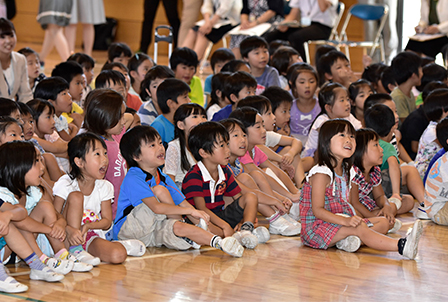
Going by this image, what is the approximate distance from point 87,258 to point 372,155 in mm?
1319

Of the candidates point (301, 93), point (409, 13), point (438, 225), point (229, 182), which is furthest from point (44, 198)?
point (409, 13)

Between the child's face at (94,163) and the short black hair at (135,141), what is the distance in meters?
0.15

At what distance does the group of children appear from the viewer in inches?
85.3

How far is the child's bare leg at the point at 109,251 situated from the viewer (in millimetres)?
2191

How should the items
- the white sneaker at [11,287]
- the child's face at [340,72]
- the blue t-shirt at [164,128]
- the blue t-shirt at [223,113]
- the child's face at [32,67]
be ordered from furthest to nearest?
the child's face at [340,72]
the child's face at [32,67]
the blue t-shirt at [223,113]
the blue t-shirt at [164,128]
the white sneaker at [11,287]

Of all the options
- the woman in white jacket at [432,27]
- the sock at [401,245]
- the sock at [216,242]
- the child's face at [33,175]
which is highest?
the woman in white jacket at [432,27]

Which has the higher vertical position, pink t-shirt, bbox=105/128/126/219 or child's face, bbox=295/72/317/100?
child's face, bbox=295/72/317/100

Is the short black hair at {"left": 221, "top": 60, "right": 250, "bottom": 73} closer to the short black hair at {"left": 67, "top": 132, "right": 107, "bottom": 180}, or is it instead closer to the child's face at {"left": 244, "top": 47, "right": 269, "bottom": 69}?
the child's face at {"left": 244, "top": 47, "right": 269, "bottom": 69}

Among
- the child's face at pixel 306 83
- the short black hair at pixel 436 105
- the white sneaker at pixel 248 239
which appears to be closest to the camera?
the white sneaker at pixel 248 239

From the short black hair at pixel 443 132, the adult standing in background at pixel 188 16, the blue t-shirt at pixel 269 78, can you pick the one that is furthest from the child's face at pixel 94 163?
the adult standing in background at pixel 188 16

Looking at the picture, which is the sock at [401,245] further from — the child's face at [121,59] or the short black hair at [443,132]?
the child's face at [121,59]

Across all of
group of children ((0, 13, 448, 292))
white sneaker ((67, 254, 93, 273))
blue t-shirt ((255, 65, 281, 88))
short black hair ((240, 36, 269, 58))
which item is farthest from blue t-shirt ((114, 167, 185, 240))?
short black hair ((240, 36, 269, 58))

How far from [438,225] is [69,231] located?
5.68 ft

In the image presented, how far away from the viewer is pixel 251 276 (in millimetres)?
2076
